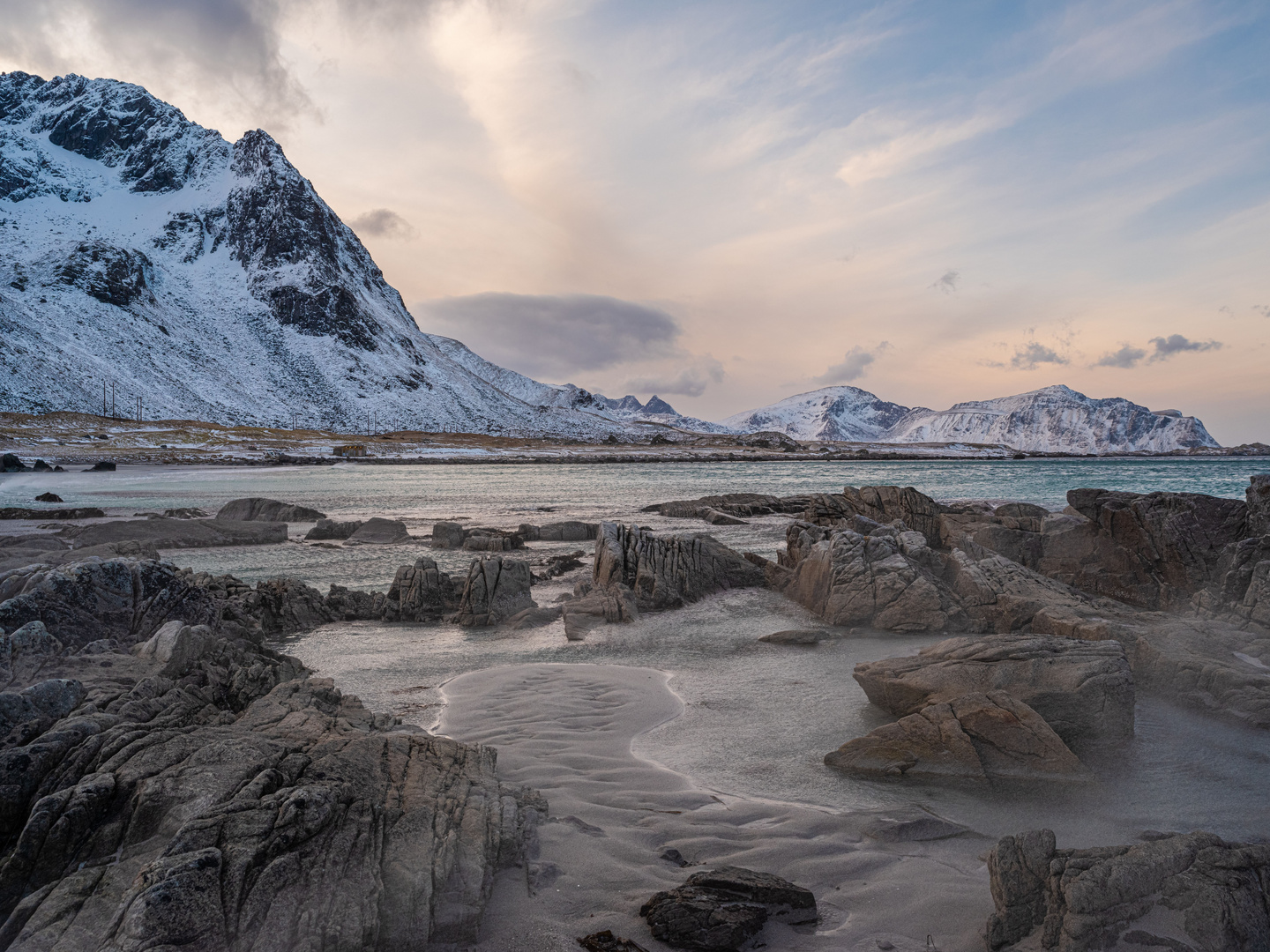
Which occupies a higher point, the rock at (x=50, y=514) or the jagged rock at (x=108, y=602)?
the jagged rock at (x=108, y=602)

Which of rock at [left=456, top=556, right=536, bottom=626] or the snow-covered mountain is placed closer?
rock at [left=456, top=556, right=536, bottom=626]

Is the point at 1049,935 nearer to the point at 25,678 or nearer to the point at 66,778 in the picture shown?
the point at 66,778

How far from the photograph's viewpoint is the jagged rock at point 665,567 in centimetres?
1304

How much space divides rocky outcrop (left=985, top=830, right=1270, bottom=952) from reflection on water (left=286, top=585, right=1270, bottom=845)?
120 cm

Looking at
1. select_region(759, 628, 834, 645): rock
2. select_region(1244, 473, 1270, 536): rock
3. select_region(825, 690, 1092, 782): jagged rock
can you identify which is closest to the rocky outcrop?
select_region(825, 690, 1092, 782): jagged rock

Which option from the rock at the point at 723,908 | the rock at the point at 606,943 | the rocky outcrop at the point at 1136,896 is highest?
the rocky outcrop at the point at 1136,896

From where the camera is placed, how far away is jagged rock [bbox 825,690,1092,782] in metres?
5.52

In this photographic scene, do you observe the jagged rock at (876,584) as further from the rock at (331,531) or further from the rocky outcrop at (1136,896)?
the rock at (331,531)

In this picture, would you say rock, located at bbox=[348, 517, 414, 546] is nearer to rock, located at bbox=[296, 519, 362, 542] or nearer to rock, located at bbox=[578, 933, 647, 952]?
rock, located at bbox=[296, 519, 362, 542]

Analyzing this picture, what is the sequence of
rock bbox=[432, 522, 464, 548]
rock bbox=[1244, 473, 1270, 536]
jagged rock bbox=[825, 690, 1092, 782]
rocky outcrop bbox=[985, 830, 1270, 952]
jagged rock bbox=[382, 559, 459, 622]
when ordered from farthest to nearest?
rock bbox=[432, 522, 464, 548], jagged rock bbox=[382, 559, 459, 622], rock bbox=[1244, 473, 1270, 536], jagged rock bbox=[825, 690, 1092, 782], rocky outcrop bbox=[985, 830, 1270, 952]

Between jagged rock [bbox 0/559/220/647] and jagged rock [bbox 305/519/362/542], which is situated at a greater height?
jagged rock [bbox 0/559/220/647]

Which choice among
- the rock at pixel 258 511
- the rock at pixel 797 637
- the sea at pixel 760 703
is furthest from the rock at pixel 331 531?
the rock at pixel 797 637

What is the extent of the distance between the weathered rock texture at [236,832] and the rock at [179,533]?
626 inches

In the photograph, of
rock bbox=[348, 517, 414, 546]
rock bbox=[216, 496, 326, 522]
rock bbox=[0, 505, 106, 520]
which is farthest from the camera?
rock bbox=[216, 496, 326, 522]
